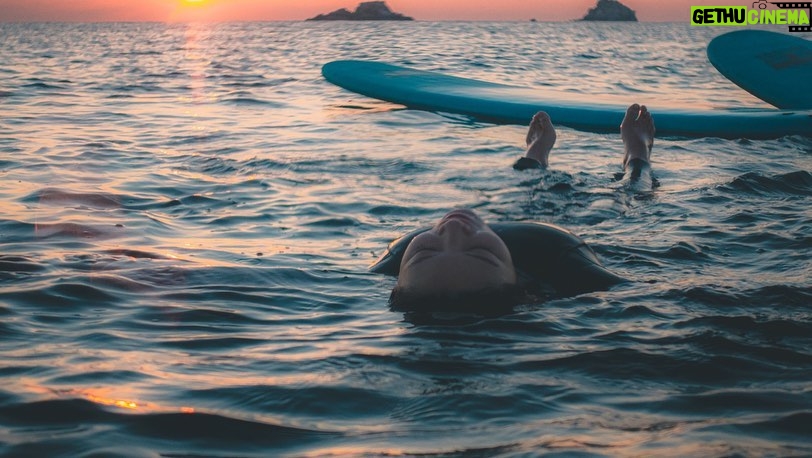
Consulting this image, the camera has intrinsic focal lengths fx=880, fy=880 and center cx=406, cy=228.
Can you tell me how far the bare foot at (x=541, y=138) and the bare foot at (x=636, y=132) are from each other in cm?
58

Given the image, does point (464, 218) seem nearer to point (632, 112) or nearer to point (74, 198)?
point (74, 198)

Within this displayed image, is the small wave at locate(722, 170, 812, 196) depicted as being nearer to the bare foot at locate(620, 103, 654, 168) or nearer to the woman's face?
the bare foot at locate(620, 103, 654, 168)

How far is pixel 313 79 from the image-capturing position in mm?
17953

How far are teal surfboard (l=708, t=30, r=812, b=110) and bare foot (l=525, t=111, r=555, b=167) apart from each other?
4501 millimetres

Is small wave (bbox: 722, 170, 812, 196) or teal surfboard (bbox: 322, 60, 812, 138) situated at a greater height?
teal surfboard (bbox: 322, 60, 812, 138)

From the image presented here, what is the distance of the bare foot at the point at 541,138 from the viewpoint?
282 inches

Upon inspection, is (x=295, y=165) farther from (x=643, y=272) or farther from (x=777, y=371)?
(x=777, y=371)

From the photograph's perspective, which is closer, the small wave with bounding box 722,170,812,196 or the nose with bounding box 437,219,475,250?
the nose with bounding box 437,219,475,250

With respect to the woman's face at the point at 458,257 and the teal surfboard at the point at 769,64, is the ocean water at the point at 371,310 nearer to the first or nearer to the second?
the woman's face at the point at 458,257

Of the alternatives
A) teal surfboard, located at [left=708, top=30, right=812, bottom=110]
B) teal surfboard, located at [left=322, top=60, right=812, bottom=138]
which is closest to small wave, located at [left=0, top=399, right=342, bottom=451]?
teal surfboard, located at [left=322, top=60, right=812, bottom=138]

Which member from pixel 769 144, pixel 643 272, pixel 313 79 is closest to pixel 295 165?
pixel 643 272

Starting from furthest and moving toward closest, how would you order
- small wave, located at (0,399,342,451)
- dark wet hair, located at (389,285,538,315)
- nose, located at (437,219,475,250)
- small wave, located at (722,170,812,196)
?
small wave, located at (722,170,812,196) → dark wet hair, located at (389,285,538,315) → nose, located at (437,219,475,250) → small wave, located at (0,399,342,451)

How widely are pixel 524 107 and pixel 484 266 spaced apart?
703cm

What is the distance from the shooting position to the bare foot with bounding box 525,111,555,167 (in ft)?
23.5
